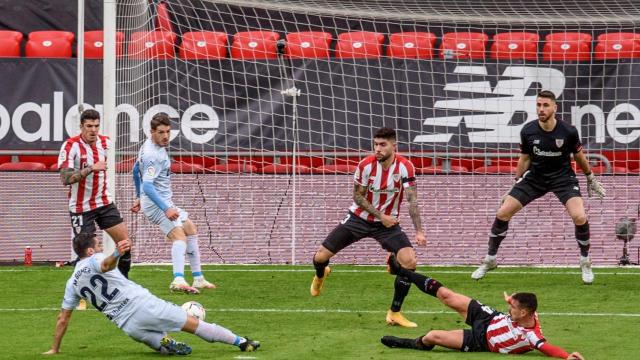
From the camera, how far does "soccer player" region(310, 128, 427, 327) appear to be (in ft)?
41.6

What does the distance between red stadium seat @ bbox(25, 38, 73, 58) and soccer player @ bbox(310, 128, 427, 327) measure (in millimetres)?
9509

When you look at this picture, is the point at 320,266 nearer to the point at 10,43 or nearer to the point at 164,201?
the point at 164,201

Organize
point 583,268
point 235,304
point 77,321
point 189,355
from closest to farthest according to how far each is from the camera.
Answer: point 189,355 → point 77,321 → point 235,304 → point 583,268

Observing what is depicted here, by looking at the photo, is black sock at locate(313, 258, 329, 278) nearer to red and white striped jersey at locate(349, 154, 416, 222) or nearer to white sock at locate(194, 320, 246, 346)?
red and white striped jersey at locate(349, 154, 416, 222)

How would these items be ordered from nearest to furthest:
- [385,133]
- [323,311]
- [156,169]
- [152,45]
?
[385,133], [323,311], [156,169], [152,45]

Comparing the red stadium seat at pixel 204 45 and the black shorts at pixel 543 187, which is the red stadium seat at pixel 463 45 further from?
the black shorts at pixel 543 187

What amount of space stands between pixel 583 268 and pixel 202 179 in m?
6.05

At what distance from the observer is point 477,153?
1875 centimetres

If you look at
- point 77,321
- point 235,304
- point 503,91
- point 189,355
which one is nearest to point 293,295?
point 235,304

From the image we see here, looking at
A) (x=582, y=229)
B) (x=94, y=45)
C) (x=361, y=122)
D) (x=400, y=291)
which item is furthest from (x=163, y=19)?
(x=400, y=291)

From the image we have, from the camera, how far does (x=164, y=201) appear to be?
48.1ft

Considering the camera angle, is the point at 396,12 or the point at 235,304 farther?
the point at 396,12

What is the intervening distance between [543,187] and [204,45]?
268 inches

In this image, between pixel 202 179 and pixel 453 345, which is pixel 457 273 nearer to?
pixel 202 179
